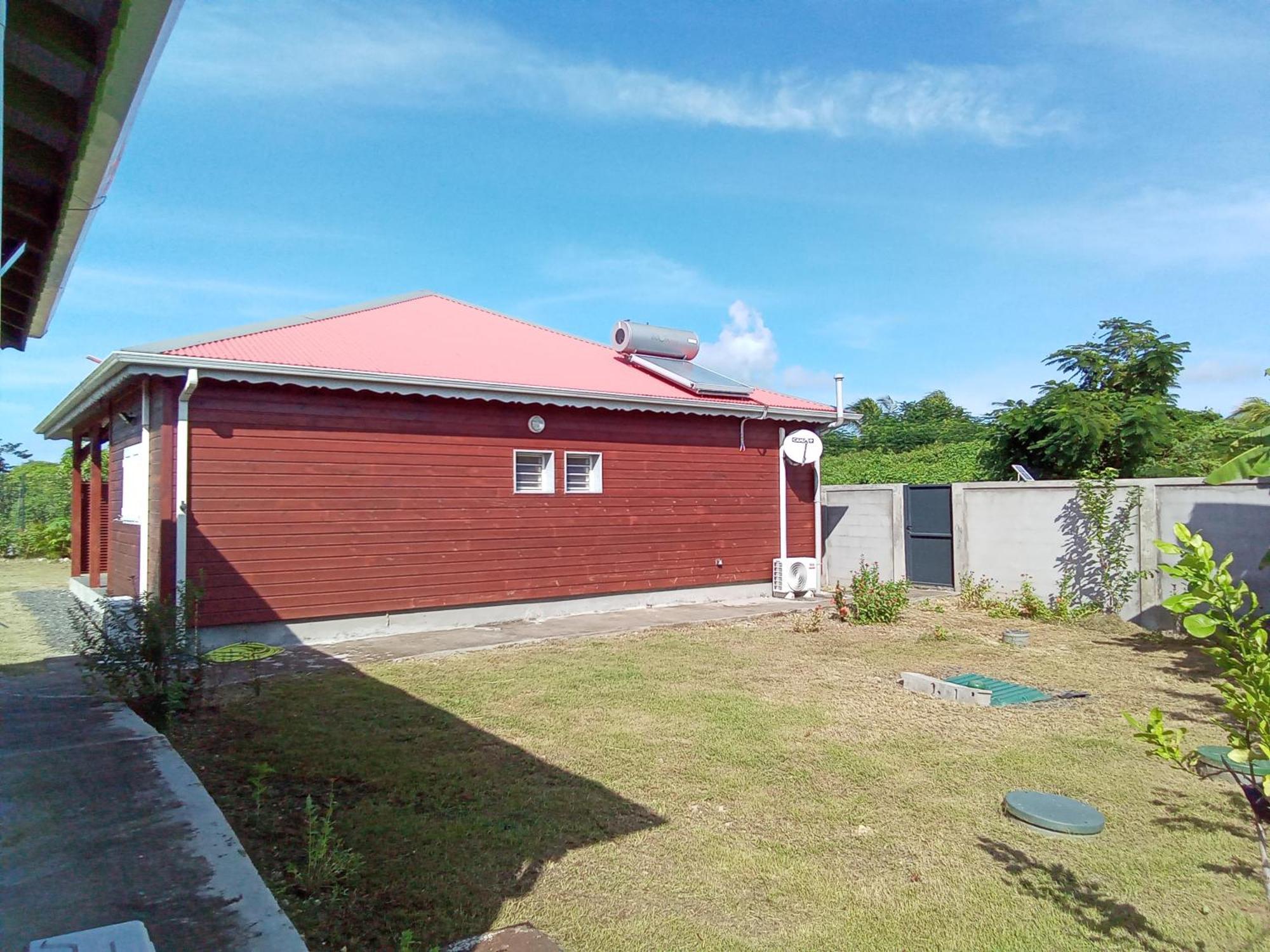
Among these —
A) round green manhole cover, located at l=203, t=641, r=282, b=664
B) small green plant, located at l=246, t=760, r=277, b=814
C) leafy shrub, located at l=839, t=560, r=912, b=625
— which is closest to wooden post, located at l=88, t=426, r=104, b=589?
round green manhole cover, located at l=203, t=641, r=282, b=664

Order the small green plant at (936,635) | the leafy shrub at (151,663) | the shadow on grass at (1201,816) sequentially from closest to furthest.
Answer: the shadow on grass at (1201,816)
the leafy shrub at (151,663)
the small green plant at (936,635)

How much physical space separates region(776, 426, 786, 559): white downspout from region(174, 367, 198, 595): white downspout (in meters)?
8.64

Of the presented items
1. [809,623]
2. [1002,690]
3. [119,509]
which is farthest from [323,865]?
[119,509]

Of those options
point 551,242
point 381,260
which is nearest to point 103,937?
point 381,260

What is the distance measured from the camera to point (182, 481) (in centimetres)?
793

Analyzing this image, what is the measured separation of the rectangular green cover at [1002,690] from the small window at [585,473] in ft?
18.2

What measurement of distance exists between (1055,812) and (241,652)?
705 centimetres

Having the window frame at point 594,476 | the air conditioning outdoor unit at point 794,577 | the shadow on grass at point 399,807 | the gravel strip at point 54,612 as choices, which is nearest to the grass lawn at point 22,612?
the gravel strip at point 54,612

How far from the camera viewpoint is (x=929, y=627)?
33.3 feet

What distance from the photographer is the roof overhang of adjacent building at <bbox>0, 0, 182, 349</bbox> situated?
219cm

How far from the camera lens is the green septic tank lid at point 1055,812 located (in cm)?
395

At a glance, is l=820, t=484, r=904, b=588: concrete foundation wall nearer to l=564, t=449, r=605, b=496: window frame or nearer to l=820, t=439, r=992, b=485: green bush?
l=564, t=449, r=605, b=496: window frame

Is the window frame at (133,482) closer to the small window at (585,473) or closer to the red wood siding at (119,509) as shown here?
the red wood siding at (119,509)

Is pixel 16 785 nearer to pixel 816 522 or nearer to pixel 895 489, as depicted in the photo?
pixel 816 522
